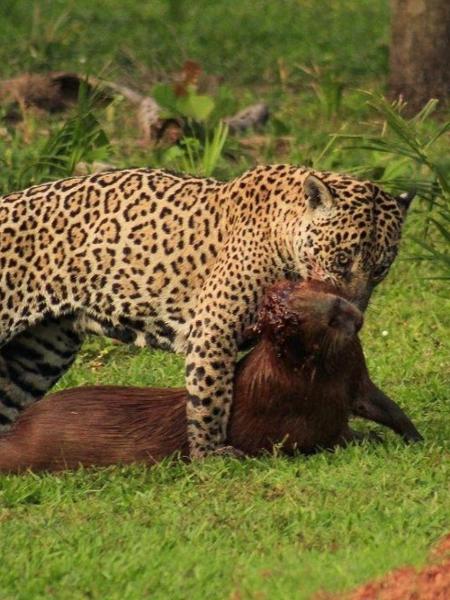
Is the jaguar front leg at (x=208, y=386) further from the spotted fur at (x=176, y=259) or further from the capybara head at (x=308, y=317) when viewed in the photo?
the capybara head at (x=308, y=317)

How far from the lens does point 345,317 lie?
7.62 metres

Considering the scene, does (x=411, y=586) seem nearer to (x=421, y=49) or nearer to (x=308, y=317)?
(x=308, y=317)

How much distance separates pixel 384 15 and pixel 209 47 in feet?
7.30

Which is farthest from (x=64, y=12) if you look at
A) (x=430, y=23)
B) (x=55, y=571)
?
(x=55, y=571)

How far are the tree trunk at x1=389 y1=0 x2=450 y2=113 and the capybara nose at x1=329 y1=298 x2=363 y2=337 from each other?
6.80m

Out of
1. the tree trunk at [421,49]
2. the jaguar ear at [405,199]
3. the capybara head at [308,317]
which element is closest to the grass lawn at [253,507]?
the capybara head at [308,317]

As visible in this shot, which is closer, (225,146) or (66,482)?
(66,482)

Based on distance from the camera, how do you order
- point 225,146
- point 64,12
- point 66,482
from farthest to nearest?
point 64,12 < point 225,146 < point 66,482

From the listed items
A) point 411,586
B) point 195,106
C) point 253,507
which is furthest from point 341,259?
point 195,106

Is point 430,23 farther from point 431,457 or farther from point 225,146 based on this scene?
point 431,457

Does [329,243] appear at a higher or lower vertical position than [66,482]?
higher

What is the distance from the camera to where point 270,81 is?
15500 mm

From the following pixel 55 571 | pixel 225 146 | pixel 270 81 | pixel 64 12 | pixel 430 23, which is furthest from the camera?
pixel 64 12

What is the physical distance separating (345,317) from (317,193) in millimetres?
635
